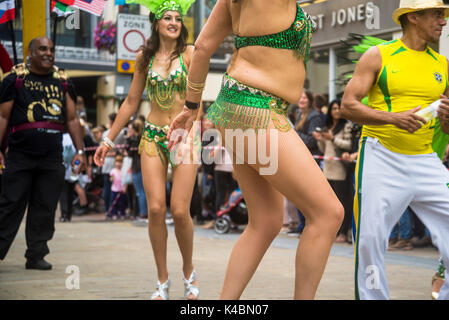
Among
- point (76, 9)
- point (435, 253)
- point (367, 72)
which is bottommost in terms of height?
point (435, 253)

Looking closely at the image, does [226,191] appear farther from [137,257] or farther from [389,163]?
[389,163]

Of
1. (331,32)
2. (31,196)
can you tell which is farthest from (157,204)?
(331,32)

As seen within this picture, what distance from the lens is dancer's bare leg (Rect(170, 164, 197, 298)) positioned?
5.37 meters

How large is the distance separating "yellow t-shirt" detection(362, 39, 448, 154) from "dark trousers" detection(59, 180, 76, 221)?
9.63 metres

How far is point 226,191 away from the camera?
39.5 ft

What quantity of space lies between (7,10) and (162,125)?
2418 millimetres

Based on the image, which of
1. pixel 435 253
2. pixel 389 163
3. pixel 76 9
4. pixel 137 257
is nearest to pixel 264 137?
pixel 389 163

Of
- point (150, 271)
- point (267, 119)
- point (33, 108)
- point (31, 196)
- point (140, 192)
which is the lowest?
point (140, 192)

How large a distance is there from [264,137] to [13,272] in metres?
4.15

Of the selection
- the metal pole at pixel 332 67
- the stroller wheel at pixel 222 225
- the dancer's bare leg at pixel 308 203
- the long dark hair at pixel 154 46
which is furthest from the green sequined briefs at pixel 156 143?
the metal pole at pixel 332 67

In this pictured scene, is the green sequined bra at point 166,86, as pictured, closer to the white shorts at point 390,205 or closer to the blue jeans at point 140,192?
the white shorts at point 390,205

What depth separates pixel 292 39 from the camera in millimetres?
3486

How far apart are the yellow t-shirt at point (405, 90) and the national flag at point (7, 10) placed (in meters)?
3.96

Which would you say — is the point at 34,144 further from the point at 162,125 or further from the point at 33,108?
the point at 162,125
